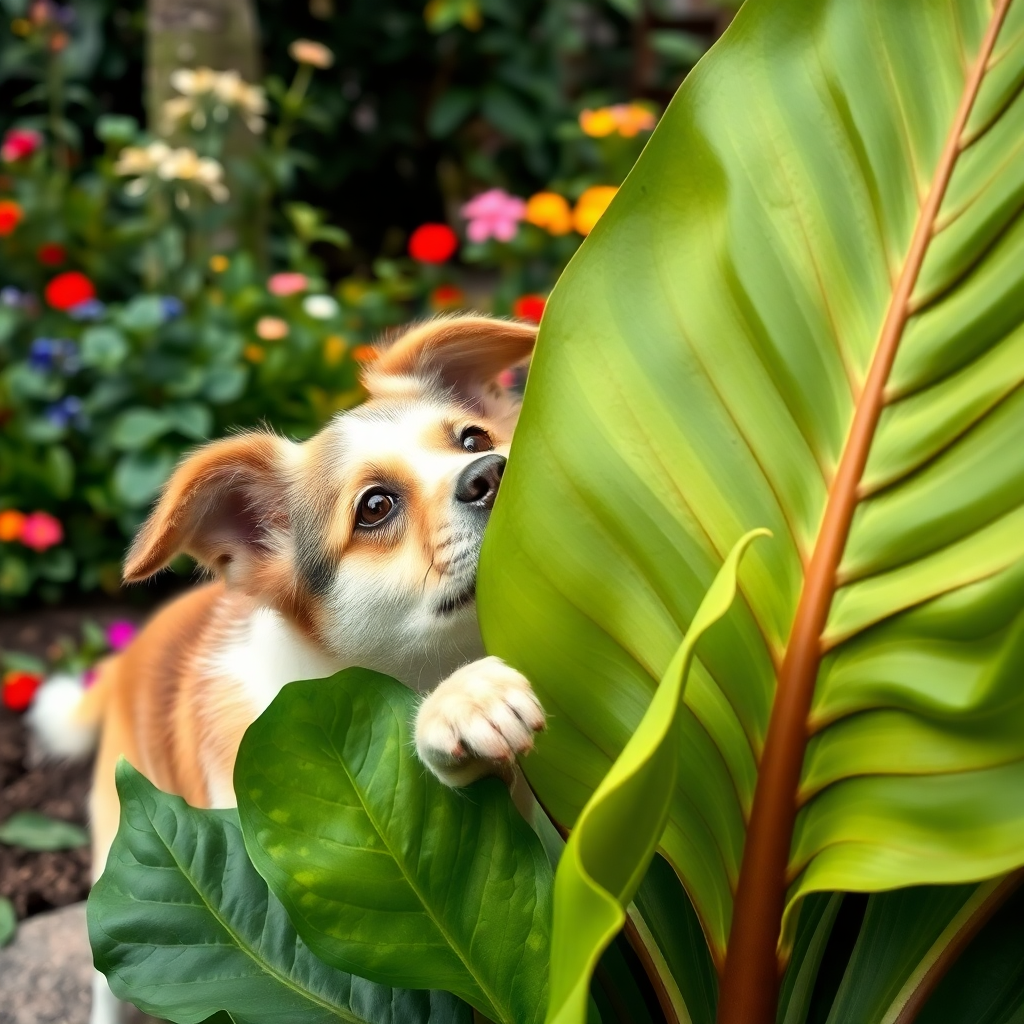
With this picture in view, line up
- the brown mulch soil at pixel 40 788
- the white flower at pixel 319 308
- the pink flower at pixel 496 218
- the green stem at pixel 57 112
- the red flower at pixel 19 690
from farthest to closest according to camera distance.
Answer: the green stem at pixel 57 112
the pink flower at pixel 496 218
the white flower at pixel 319 308
the red flower at pixel 19 690
the brown mulch soil at pixel 40 788

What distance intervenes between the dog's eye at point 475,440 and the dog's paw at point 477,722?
0.58m

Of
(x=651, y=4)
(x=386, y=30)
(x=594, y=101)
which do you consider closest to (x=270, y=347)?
(x=594, y=101)

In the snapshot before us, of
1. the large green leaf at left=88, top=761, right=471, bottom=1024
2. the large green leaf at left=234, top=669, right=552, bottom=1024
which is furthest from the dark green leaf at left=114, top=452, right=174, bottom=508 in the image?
the large green leaf at left=234, top=669, right=552, bottom=1024

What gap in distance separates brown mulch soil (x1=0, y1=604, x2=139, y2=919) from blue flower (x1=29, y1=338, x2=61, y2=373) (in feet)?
2.04

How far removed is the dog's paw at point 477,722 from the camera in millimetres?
793

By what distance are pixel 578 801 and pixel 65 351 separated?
236cm

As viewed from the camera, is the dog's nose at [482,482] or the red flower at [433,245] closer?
the dog's nose at [482,482]

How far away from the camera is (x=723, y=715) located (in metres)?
Result: 0.82

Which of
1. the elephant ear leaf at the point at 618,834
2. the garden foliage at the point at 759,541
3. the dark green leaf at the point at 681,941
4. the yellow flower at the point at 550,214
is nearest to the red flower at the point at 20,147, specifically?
the yellow flower at the point at 550,214

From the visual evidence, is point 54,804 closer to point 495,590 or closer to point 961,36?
point 495,590

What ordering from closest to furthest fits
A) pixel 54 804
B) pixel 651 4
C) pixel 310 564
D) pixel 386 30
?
pixel 310 564 → pixel 54 804 → pixel 386 30 → pixel 651 4

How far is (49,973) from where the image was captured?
163 centimetres

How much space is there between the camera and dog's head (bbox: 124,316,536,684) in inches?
48.1

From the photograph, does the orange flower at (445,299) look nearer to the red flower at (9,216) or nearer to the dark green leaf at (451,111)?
the red flower at (9,216)
